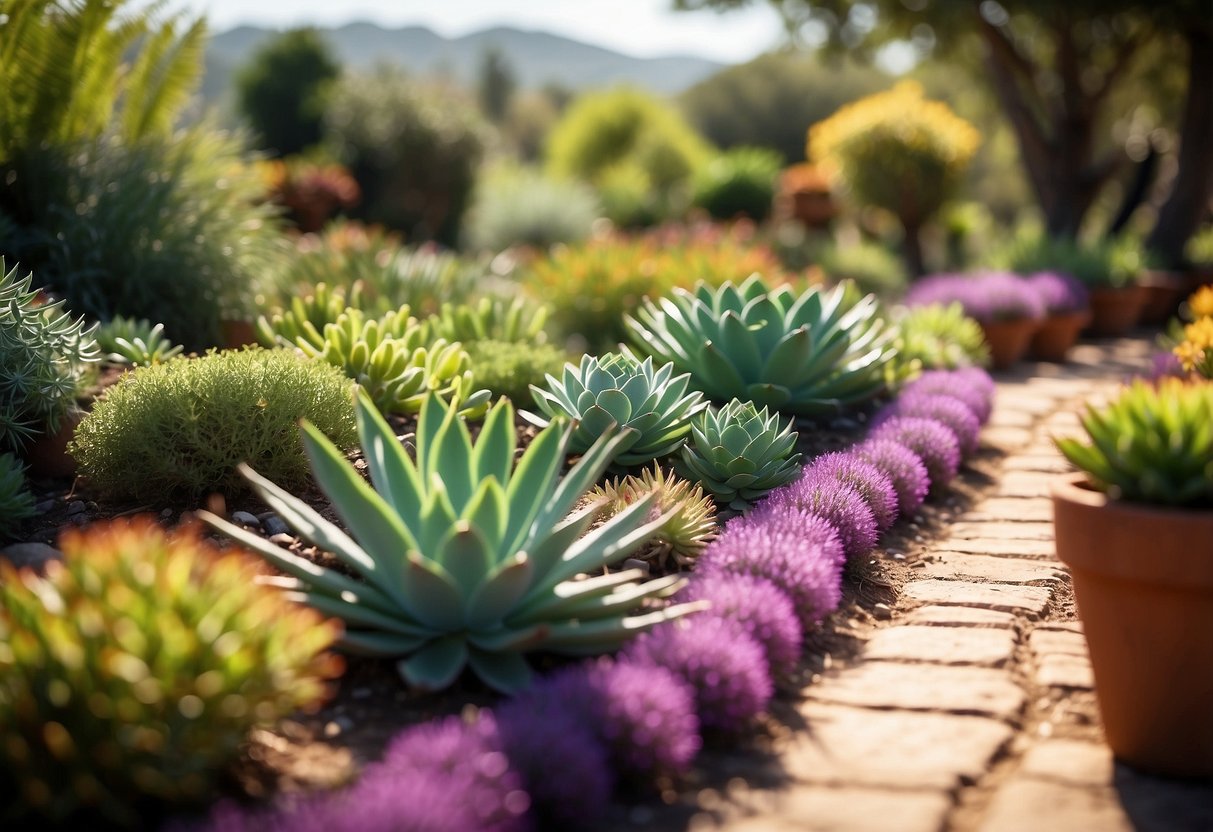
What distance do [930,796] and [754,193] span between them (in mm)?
12369

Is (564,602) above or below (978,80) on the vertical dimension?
below

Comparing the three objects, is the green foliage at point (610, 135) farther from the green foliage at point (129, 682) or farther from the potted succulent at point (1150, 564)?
the green foliage at point (129, 682)

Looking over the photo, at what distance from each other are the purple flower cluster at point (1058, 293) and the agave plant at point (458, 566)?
5615mm

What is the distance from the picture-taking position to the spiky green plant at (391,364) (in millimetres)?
4434

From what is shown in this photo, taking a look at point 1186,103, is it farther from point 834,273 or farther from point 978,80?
point 978,80

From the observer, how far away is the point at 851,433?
16.8 ft

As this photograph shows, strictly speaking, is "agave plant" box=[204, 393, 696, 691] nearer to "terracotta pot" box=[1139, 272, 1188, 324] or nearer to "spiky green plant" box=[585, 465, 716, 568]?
"spiky green plant" box=[585, 465, 716, 568]

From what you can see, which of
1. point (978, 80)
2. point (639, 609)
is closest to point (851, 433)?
point (639, 609)

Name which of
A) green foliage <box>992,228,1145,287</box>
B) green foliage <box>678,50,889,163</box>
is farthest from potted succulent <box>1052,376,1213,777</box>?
green foliage <box>678,50,889,163</box>

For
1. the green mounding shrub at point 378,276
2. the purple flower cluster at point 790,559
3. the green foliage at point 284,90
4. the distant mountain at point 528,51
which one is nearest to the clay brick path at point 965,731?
the purple flower cluster at point 790,559

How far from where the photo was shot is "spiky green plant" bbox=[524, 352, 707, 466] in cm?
397

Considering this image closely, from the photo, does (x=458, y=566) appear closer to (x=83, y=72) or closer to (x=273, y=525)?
(x=273, y=525)

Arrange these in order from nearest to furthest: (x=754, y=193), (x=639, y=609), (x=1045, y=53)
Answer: (x=639, y=609) → (x=1045, y=53) → (x=754, y=193)

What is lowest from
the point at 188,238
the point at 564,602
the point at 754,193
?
the point at 564,602
